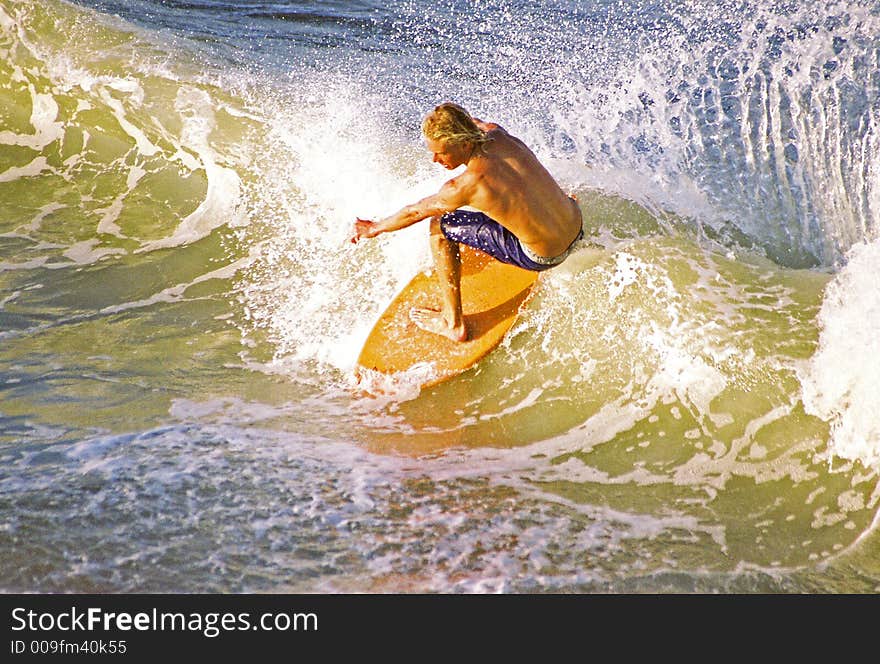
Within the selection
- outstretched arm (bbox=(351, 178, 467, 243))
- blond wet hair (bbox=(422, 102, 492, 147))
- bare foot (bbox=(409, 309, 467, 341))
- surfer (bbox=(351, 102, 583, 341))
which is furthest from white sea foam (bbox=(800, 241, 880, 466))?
blond wet hair (bbox=(422, 102, 492, 147))

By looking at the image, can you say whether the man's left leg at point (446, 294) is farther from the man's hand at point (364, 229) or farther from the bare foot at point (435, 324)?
the man's hand at point (364, 229)

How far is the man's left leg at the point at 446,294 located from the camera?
15.4 feet

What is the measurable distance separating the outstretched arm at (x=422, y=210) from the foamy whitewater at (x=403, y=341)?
2.67ft

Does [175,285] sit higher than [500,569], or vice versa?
[175,285]

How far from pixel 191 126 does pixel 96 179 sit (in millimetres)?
860

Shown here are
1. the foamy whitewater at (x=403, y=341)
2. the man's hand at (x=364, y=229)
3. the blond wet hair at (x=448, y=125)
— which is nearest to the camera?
the foamy whitewater at (x=403, y=341)

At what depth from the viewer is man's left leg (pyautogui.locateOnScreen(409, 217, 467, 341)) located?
4.70 meters

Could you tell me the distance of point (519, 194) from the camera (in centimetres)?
442

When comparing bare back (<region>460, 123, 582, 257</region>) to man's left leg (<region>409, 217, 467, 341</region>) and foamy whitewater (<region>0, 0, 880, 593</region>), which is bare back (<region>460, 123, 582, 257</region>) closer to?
man's left leg (<region>409, 217, 467, 341</region>)

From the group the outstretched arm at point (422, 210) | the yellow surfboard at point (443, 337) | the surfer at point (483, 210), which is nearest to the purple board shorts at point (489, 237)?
the surfer at point (483, 210)

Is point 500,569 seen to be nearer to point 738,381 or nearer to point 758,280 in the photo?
point 738,381
